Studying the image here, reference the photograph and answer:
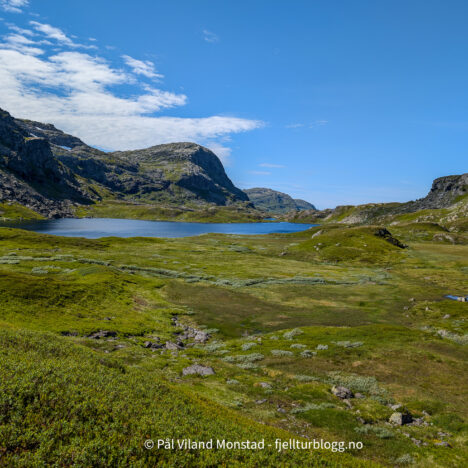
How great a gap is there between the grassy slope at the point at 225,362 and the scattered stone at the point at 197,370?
3.72 feet

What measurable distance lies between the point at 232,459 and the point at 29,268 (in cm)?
7905

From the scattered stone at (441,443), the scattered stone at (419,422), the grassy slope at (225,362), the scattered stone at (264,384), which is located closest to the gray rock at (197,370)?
the grassy slope at (225,362)

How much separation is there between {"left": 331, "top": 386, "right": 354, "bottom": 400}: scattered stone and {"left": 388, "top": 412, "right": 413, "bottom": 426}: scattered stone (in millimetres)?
4070

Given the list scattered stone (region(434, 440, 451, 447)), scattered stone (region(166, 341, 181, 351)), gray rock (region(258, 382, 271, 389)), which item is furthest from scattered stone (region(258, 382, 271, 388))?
scattered stone (region(166, 341, 181, 351))

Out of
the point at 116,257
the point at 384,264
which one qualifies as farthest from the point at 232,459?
the point at 384,264

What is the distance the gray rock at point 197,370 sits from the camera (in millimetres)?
30562

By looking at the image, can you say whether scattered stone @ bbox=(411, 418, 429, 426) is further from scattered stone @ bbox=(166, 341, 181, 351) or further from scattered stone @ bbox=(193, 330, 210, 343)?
scattered stone @ bbox=(193, 330, 210, 343)

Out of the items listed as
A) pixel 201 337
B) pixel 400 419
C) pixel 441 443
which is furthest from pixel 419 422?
pixel 201 337

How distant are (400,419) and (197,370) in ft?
63.3

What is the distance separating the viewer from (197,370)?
31312 mm

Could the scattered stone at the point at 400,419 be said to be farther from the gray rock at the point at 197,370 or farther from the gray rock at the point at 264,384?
the gray rock at the point at 197,370

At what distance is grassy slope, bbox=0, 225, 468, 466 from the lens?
12617mm

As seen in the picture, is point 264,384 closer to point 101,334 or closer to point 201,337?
point 201,337

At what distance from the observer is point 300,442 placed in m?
16.1
